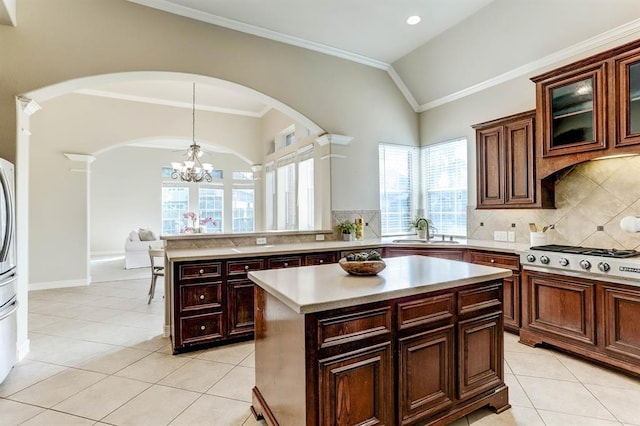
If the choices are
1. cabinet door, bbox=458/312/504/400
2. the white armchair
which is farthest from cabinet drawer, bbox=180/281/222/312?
the white armchair

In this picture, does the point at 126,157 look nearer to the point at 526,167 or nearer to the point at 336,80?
the point at 336,80

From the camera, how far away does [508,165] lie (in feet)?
12.3

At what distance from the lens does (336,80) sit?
466 centimetres

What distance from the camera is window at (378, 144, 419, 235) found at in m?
5.14

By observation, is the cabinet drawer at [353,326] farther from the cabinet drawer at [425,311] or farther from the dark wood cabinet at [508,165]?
the dark wood cabinet at [508,165]

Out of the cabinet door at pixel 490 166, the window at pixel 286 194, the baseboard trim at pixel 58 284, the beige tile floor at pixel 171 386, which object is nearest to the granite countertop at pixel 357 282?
the beige tile floor at pixel 171 386

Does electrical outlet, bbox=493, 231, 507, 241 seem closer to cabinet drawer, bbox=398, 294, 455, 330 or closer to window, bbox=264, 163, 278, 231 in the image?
cabinet drawer, bbox=398, 294, 455, 330

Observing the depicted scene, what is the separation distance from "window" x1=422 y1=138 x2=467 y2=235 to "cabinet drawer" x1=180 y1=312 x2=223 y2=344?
360 centimetres

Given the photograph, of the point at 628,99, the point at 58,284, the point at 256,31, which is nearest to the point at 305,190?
the point at 256,31

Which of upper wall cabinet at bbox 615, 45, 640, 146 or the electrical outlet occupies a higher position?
upper wall cabinet at bbox 615, 45, 640, 146

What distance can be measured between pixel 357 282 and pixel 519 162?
2.89m

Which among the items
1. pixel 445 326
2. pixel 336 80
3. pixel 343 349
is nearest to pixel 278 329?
pixel 343 349

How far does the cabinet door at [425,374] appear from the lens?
1.73m

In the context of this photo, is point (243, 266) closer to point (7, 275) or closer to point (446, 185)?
point (7, 275)
